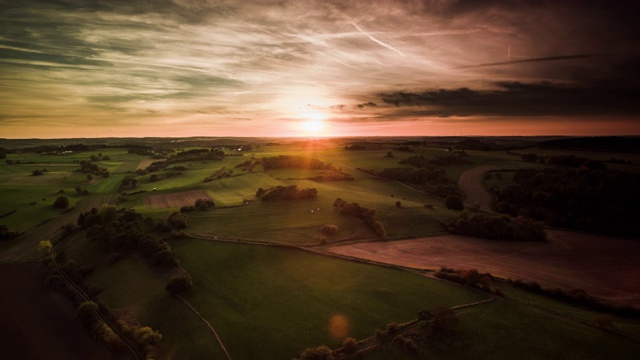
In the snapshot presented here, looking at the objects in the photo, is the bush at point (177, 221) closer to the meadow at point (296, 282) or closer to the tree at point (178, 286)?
the meadow at point (296, 282)

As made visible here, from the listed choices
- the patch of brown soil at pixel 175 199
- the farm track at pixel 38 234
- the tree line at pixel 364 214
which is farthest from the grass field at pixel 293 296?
the patch of brown soil at pixel 175 199

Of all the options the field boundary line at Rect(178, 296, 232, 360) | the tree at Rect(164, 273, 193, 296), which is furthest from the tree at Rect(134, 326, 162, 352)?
the tree at Rect(164, 273, 193, 296)

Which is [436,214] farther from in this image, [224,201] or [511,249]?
[224,201]

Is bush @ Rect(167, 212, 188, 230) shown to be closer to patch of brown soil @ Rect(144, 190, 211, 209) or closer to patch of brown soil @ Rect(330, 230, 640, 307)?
patch of brown soil @ Rect(144, 190, 211, 209)

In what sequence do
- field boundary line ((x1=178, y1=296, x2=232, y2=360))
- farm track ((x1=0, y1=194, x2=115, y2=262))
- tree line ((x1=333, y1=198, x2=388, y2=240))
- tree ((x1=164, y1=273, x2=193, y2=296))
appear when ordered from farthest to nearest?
tree line ((x1=333, y1=198, x2=388, y2=240))
farm track ((x1=0, y1=194, x2=115, y2=262))
tree ((x1=164, y1=273, x2=193, y2=296))
field boundary line ((x1=178, y1=296, x2=232, y2=360))

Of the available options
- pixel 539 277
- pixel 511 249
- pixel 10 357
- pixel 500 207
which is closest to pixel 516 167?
pixel 500 207

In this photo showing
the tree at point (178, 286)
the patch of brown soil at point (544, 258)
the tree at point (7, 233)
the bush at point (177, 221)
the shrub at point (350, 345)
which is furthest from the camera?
the tree at point (7, 233)
